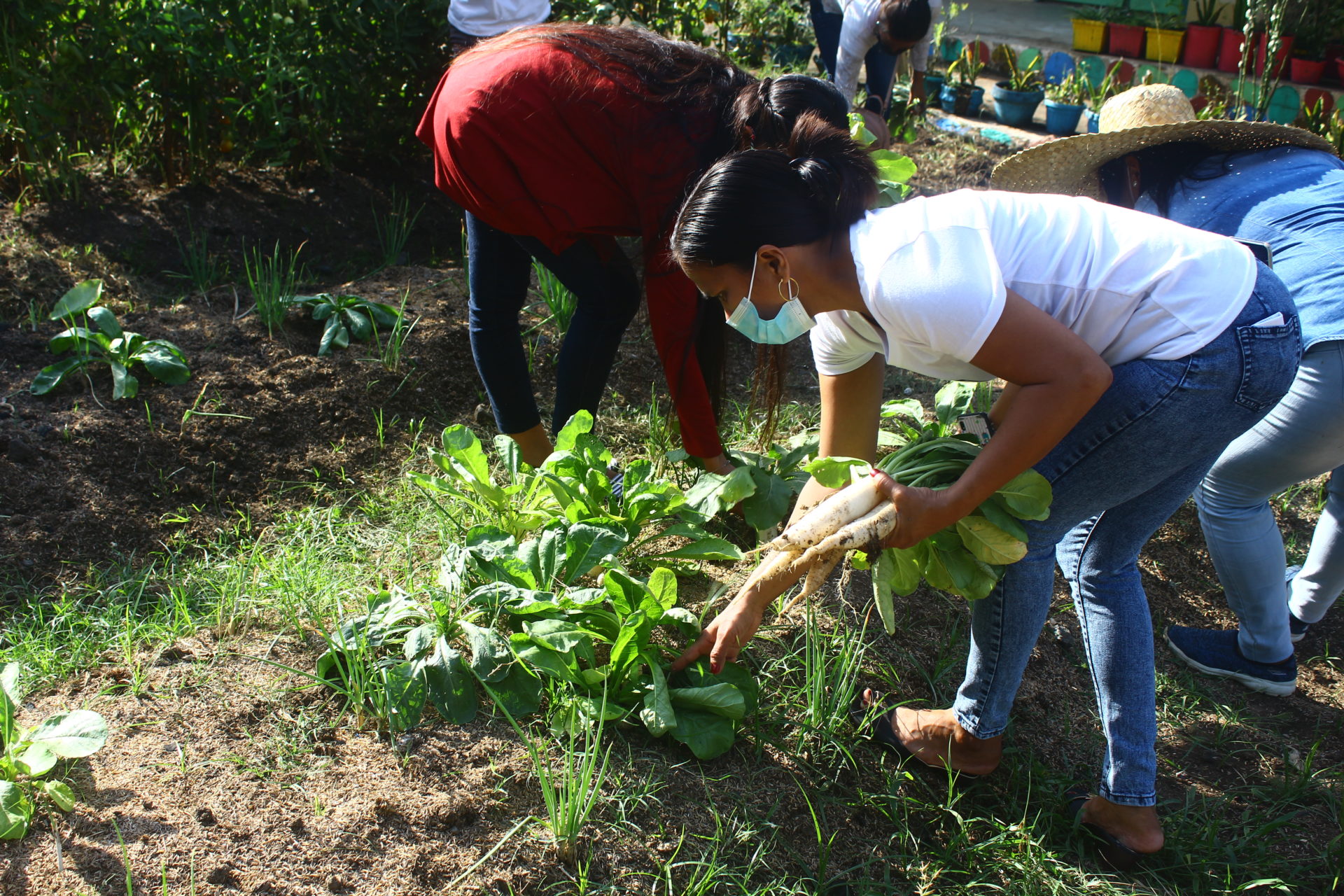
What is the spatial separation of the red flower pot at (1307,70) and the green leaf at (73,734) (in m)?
8.69

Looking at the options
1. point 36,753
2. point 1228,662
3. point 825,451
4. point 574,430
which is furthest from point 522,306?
point 1228,662

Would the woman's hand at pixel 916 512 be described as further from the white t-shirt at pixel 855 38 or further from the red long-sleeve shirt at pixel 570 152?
the white t-shirt at pixel 855 38

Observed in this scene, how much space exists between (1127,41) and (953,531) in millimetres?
8441

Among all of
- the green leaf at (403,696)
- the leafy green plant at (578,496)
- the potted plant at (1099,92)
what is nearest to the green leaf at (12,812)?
the green leaf at (403,696)

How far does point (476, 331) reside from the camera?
7.97 feet

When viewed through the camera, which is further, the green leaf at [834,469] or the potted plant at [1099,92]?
the potted plant at [1099,92]

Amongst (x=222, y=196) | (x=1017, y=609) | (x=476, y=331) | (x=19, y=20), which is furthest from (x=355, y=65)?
(x=1017, y=609)

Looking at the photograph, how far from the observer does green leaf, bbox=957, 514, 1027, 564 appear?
1.66 m

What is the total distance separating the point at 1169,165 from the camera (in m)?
2.25

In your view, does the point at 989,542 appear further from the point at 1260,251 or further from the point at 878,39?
the point at 878,39

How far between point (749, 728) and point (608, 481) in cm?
68

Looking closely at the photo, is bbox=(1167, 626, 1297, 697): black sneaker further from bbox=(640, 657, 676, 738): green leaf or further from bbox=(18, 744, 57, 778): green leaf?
bbox=(18, 744, 57, 778): green leaf

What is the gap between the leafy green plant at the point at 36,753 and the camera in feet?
5.32

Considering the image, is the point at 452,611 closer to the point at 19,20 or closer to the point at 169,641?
the point at 169,641
